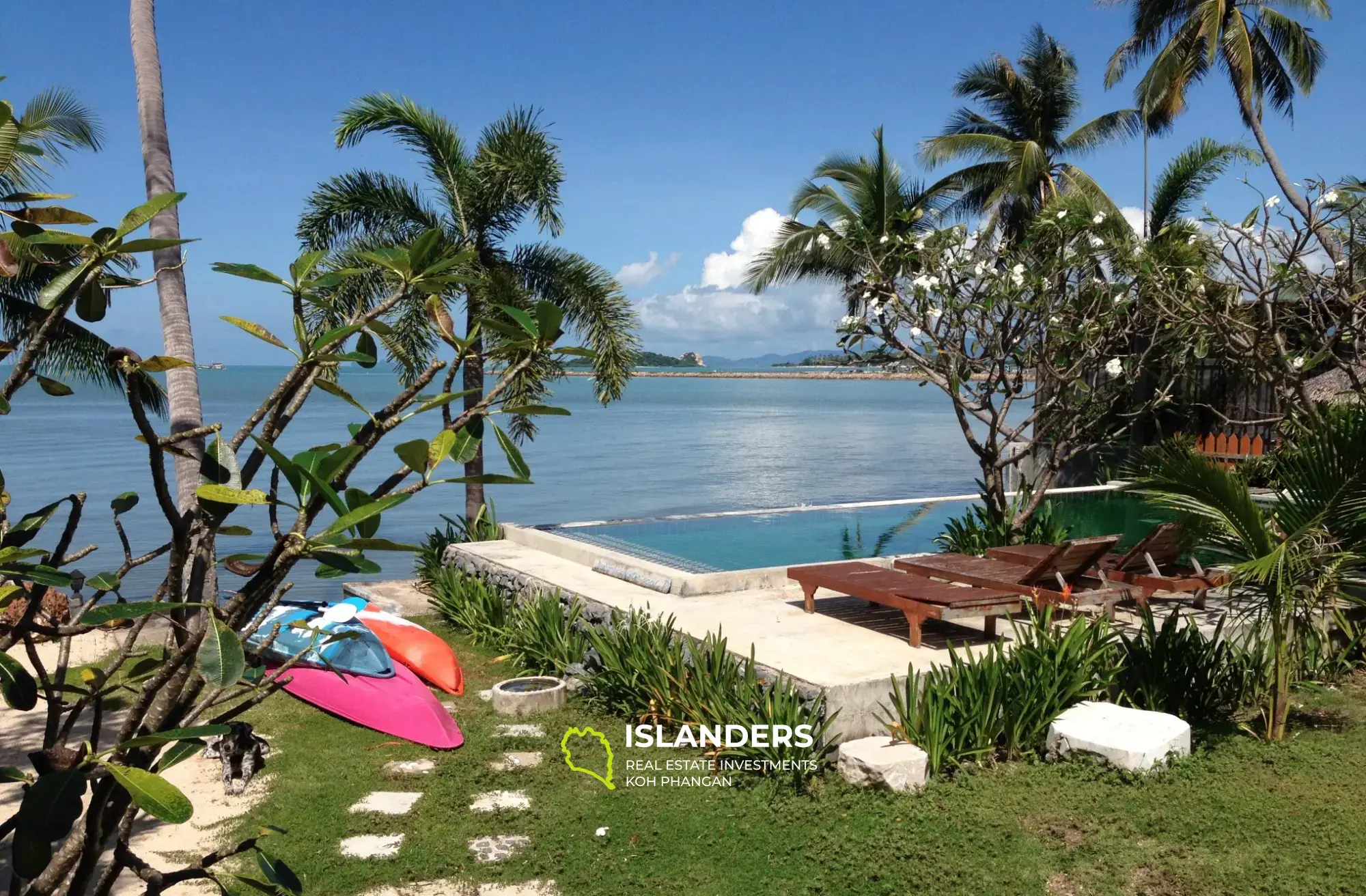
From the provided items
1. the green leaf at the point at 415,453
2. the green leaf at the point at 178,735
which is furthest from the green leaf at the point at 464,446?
the green leaf at the point at 178,735

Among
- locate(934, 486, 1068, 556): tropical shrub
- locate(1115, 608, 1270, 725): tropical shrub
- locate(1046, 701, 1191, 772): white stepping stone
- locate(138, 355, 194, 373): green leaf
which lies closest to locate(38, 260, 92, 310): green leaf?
locate(138, 355, 194, 373): green leaf

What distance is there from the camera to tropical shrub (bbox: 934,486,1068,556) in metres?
10.8

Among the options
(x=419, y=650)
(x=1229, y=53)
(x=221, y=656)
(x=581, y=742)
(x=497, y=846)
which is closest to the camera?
(x=221, y=656)

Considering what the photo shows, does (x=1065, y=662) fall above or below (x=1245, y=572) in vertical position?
below

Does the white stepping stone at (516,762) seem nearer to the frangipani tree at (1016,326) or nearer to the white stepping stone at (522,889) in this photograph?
the white stepping stone at (522,889)

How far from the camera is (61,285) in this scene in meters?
1.49

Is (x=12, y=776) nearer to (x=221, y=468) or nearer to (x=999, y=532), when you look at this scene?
(x=221, y=468)

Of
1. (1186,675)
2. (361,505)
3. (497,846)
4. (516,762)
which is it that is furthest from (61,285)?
(1186,675)

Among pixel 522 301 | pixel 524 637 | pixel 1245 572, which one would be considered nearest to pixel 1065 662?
pixel 1245 572

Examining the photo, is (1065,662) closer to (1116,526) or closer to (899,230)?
(1116,526)

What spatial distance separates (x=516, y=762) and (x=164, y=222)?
238 inches

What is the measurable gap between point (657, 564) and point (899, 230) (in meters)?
7.44

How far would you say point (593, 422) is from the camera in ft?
222

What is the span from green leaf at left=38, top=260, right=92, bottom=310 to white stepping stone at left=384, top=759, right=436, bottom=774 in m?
5.16
